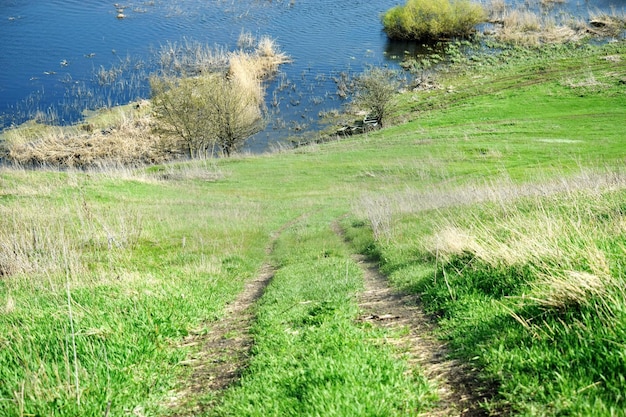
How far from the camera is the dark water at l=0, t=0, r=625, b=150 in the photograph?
202 feet

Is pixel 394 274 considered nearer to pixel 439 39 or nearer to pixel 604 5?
pixel 439 39

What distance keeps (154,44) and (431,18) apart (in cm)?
4081

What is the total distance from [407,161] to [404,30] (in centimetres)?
4957

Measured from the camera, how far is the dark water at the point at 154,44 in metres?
61.6

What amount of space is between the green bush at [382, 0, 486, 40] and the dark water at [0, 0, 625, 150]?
3356 mm

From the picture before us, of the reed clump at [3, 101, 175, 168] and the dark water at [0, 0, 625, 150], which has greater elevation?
the dark water at [0, 0, 625, 150]

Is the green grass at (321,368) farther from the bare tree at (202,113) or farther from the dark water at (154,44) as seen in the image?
the dark water at (154,44)

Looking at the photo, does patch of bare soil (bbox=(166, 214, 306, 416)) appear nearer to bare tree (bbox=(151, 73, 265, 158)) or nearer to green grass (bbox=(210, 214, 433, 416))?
green grass (bbox=(210, 214, 433, 416))

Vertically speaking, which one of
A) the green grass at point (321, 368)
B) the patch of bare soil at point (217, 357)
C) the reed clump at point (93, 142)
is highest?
the green grass at point (321, 368)

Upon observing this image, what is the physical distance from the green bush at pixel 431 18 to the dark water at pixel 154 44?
3356mm

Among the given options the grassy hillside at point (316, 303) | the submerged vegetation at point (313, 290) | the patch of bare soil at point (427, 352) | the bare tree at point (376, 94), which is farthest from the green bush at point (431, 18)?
the patch of bare soil at point (427, 352)

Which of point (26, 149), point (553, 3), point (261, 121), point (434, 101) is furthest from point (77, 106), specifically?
point (553, 3)

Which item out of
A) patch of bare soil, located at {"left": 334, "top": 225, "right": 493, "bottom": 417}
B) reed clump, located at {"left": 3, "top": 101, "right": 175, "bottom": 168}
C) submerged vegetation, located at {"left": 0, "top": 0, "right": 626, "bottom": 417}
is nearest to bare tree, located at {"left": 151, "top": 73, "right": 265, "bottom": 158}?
reed clump, located at {"left": 3, "top": 101, "right": 175, "bottom": 168}

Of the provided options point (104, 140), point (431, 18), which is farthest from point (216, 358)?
point (431, 18)
